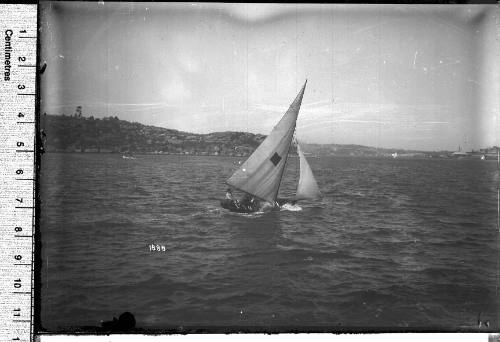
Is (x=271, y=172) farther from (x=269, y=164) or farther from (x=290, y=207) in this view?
(x=290, y=207)

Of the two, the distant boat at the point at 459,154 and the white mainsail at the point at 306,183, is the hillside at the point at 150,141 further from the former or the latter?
the white mainsail at the point at 306,183

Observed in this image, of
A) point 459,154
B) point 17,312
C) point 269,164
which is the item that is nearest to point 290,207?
point 269,164

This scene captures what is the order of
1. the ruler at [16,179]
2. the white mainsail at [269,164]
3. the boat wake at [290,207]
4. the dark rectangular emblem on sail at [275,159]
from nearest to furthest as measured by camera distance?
1. the ruler at [16,179]
2. the white mainsail at [269,164]
3. the boat wake at [290,207]
4. the dark rectangular emblem on sail at [275,159]

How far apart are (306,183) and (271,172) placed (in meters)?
0.56

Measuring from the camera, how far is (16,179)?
3322 mm

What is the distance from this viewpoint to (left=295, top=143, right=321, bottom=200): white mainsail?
3668 millimetres

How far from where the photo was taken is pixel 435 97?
146 inches

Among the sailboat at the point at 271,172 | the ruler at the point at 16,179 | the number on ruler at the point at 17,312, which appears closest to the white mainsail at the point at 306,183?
the sailboat at the point at 271,172

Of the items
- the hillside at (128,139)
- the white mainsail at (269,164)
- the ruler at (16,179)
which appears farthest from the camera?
the white mainsail at (269,164)

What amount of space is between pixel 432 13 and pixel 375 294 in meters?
3.41

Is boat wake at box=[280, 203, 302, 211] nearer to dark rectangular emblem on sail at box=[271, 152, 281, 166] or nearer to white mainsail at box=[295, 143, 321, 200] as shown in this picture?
white mainsail at box=[295, 143, 321, 200]

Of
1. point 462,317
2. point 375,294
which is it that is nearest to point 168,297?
point 375,294

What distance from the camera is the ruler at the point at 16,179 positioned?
10.8 ft

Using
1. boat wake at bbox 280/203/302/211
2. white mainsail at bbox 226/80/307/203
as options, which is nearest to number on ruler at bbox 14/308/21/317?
white mainsail at bbox 226/80/307/203
